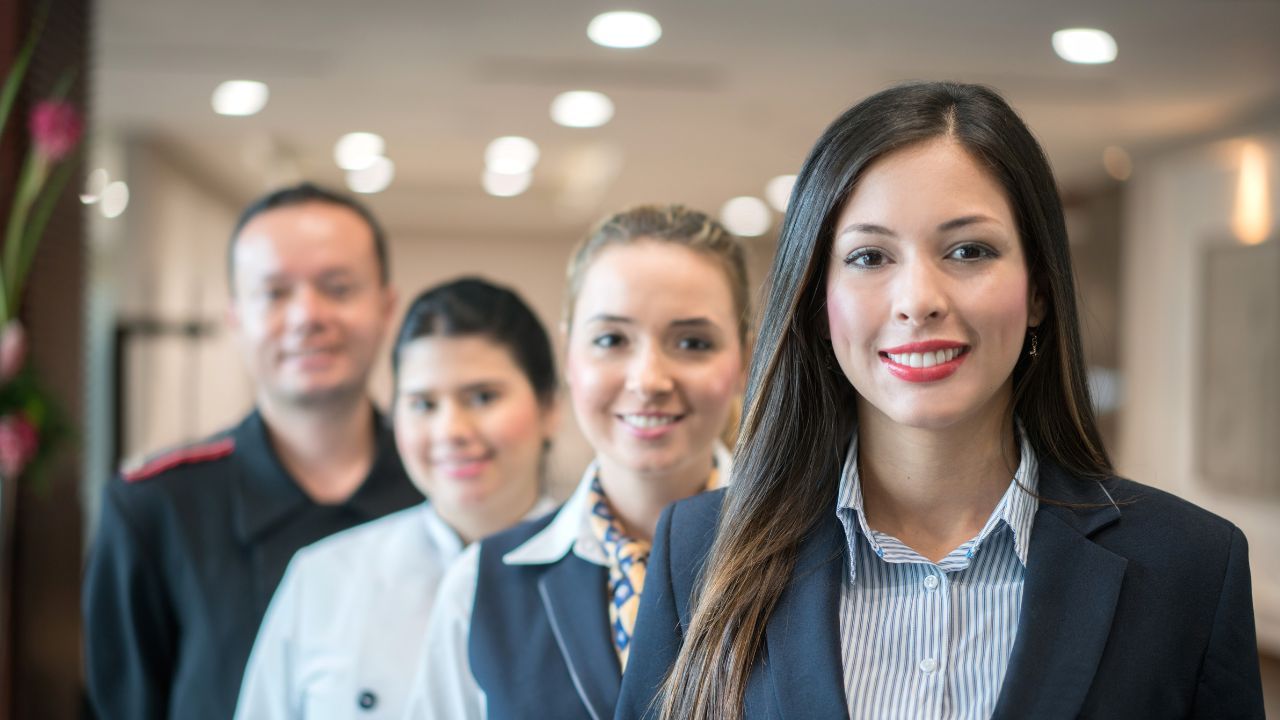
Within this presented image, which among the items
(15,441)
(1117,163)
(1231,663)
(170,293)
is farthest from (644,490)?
(170,293)

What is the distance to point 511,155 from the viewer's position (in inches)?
Result: 292

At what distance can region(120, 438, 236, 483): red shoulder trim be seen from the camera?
2.23 metres

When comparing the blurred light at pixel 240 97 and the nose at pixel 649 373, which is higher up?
the blurred light at pixel 240 97

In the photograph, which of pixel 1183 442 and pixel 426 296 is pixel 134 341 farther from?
pixel 1183 442

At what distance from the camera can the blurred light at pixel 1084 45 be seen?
14.3ft

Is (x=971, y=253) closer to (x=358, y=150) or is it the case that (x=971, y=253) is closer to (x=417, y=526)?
(x=417, y=526)

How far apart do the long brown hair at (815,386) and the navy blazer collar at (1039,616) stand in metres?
0.03

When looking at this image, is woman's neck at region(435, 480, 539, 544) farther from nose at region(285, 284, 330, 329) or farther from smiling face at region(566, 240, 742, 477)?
nose at region(285, 284, 330, 329)

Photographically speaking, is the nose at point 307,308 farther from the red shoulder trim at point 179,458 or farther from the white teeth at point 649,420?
the white teeth at point 649,420

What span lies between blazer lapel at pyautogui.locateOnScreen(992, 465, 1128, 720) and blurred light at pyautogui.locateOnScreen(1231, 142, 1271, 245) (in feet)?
16.1

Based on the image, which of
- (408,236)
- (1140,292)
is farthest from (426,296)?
(408,236)

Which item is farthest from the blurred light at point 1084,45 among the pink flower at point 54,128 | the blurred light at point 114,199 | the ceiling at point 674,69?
the blurred light at point 114,199

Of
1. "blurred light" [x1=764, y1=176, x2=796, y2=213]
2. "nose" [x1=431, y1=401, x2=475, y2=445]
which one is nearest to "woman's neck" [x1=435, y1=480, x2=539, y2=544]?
"nose" [x1=431, y1=401, x2=475, y2=445]

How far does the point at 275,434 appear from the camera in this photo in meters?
2.32
